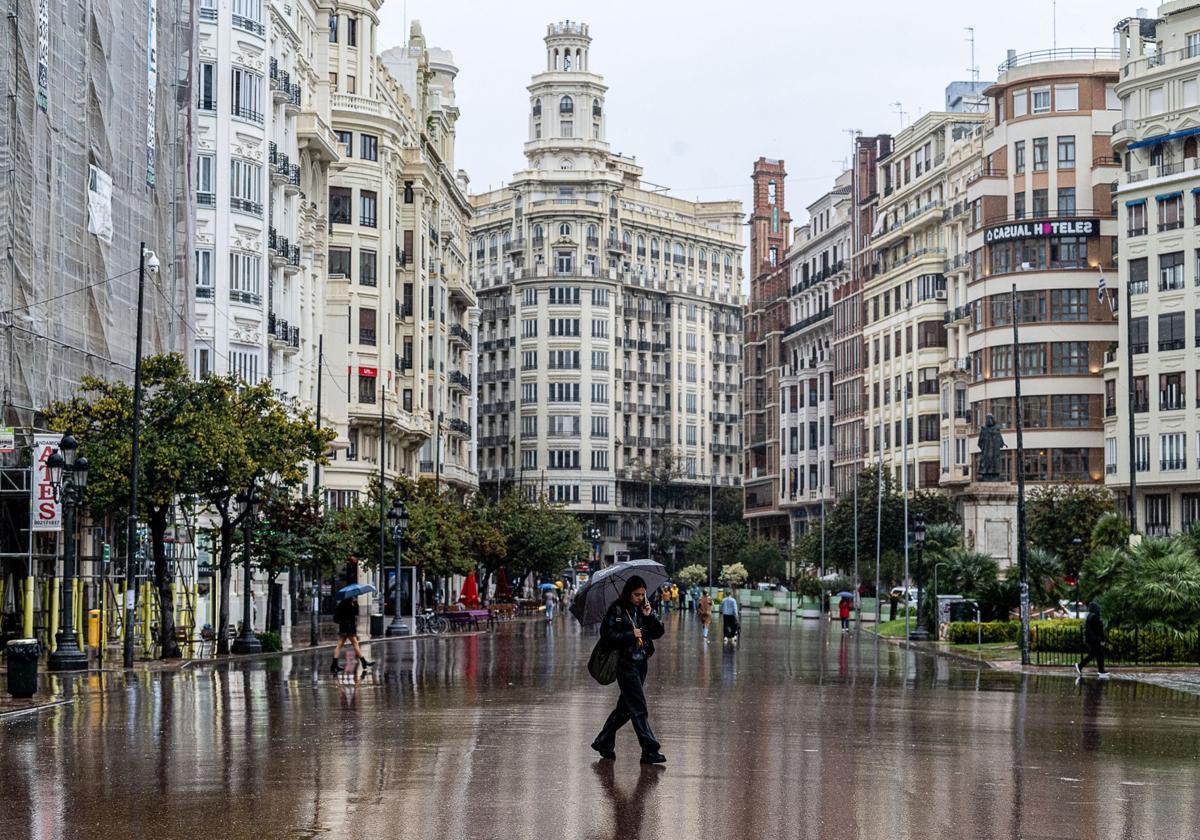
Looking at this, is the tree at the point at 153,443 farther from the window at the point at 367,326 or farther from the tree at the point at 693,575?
the tree at the point at 693,575

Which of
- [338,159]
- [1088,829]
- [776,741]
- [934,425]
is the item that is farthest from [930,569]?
[1088,829]

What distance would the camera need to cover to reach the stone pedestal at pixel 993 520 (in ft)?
318

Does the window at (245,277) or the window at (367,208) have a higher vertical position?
the window at (367,208)

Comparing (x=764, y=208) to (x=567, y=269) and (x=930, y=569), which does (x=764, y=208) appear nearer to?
(x=567, y=269)

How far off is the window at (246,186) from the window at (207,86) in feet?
6.76

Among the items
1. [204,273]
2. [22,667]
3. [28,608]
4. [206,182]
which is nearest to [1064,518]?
[204,273]

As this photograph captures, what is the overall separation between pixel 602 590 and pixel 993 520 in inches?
3143

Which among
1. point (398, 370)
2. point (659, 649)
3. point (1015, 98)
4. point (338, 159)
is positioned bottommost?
point (659, 649)

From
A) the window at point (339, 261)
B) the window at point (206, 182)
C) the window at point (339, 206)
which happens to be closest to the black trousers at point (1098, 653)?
the window at point (206, 182)

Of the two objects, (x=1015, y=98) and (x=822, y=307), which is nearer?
(x=1015, y=98)

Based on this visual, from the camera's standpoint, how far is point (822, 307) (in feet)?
438

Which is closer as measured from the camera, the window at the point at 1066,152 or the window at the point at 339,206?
the window at the point at 339,206

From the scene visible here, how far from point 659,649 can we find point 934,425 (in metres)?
61.5

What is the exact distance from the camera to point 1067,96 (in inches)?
3777
